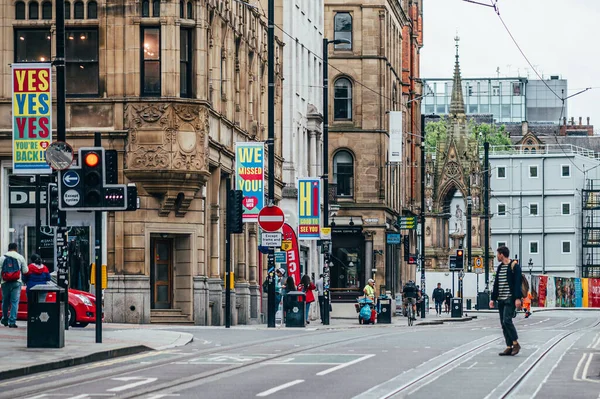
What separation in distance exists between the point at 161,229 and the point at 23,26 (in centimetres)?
669

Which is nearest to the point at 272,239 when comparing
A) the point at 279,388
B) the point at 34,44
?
the point at 34,44

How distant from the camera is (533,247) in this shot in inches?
5482

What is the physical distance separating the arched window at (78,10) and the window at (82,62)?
408 millimetres

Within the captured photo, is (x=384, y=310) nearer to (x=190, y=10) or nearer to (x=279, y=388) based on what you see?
(x=190, y=10)

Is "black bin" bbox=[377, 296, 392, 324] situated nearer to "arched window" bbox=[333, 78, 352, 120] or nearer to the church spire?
"arched window" bbox=[333, 78, 352, 120]

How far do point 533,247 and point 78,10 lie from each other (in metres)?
103

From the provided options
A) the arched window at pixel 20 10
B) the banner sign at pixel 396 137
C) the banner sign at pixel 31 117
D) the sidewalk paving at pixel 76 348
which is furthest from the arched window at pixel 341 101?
the banner sign at pixel 31 117

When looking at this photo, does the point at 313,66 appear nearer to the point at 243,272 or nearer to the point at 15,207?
the point at 243,272

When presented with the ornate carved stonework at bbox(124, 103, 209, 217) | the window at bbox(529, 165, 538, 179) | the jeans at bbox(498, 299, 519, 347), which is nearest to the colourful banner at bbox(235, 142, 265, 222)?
the ornate carved stonework at bbox(124, 103, 209, 217)

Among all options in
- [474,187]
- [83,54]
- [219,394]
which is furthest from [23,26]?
[474,187]

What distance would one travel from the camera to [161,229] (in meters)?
41.0

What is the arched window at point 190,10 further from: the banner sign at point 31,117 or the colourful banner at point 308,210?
the colourful banner at point 308,210

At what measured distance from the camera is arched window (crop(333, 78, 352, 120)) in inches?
3241

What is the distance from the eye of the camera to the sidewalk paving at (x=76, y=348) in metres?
20.8
